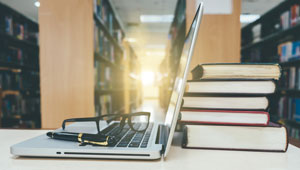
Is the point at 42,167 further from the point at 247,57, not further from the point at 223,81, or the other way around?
the point at 247,57

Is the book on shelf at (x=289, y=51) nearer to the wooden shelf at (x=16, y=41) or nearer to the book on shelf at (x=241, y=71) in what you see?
the book on shelf at (x=241, y=71)

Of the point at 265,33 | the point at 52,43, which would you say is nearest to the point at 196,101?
the point at 52,43

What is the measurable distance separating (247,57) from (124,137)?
3262 mm

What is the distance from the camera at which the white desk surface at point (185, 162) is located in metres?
0.38

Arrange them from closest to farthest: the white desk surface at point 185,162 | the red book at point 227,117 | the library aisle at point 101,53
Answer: the white desk surface at point 185,162 → the red book at point 227,117 → the library aisle at point 101,53

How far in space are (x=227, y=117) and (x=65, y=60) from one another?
1.12 metres

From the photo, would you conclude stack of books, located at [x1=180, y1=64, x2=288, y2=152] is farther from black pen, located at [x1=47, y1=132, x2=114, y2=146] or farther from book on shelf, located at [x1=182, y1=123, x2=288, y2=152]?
black pen, located at [x1=47, y1=132, x2=114, y2=146]

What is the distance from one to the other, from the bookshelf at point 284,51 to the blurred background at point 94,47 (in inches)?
0.4

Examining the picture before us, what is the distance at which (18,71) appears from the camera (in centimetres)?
271

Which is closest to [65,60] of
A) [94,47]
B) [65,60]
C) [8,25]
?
[65,60]

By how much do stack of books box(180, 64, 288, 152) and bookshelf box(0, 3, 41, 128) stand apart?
2.71 m

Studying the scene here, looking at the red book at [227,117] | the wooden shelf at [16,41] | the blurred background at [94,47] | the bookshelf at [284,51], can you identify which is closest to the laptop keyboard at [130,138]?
the red book at [227,117]

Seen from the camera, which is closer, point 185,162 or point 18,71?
point 185,162

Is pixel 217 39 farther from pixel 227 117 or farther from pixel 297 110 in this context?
pixel 297 110
